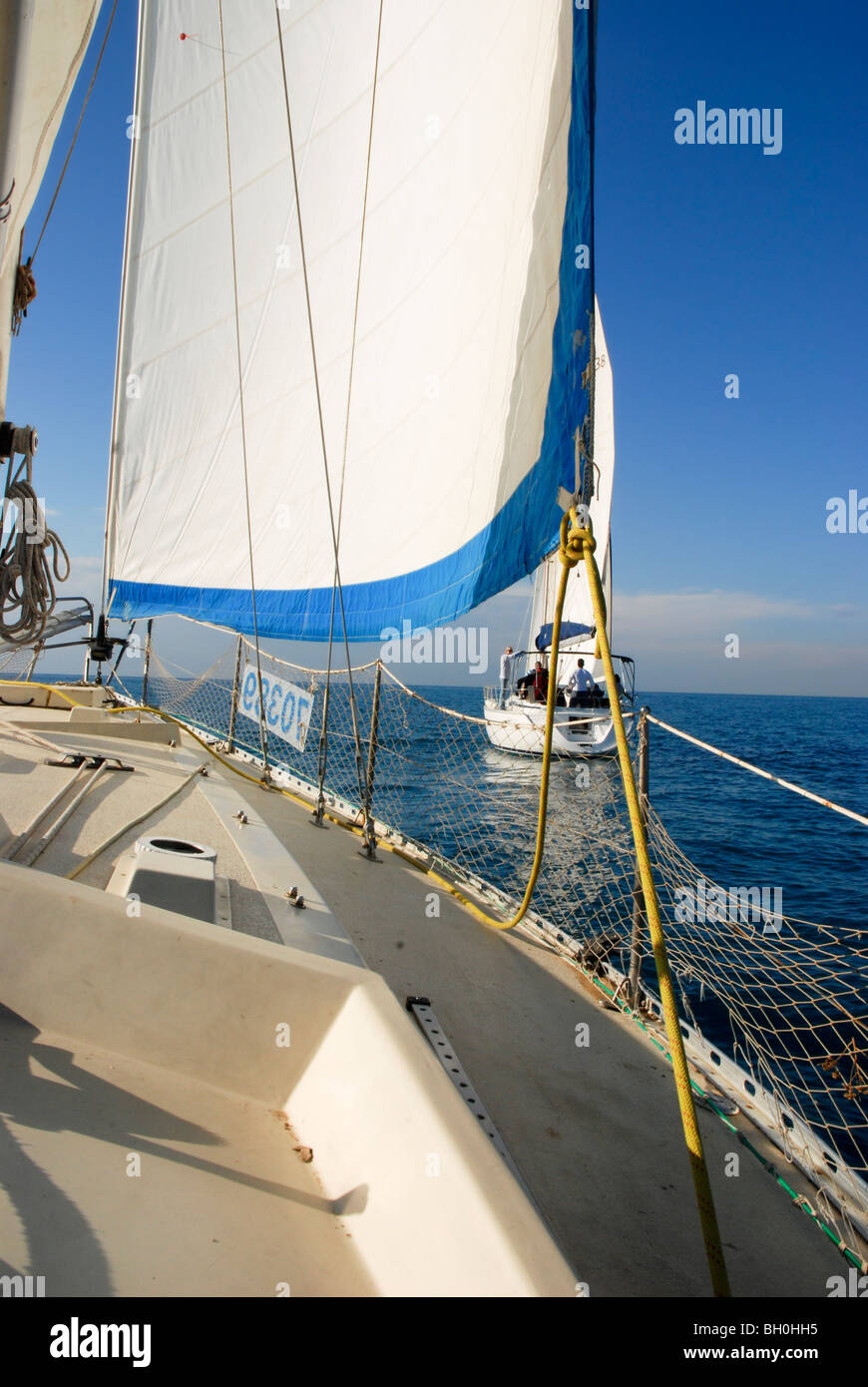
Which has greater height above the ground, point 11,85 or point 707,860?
point 11,85

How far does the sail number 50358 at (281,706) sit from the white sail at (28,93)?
11.0 feet

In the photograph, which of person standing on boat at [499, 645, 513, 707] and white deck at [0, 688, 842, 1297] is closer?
white deck at [0, 688, 842, 1297]

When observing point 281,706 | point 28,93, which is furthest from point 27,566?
point 281,706

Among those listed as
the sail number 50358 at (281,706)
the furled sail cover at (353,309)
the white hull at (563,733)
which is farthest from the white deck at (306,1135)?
the white hull at (563,733)

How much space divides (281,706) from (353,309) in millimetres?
3063

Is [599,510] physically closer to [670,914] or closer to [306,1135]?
[670,914]

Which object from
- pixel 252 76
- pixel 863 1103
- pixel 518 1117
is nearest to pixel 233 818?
pixel 518 1117

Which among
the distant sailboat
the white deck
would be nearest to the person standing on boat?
the distant sailboat

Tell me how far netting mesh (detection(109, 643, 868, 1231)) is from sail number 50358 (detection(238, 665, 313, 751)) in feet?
0.29

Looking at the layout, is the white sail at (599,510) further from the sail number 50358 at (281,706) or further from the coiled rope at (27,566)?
the coiled rope at (27,566)

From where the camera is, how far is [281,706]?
525cm

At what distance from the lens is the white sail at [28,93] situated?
52.2 inches

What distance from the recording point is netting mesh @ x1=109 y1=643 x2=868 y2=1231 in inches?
111

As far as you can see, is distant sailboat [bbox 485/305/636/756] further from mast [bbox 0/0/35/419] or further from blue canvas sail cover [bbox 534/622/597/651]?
mast [bbox 0/0/35/419]
